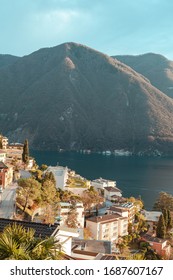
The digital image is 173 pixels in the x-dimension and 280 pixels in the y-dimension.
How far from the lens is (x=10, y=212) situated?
24.7 meters

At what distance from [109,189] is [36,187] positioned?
2312 cm

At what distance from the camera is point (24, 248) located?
18.7ft

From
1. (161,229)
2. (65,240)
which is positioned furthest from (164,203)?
(65,240)

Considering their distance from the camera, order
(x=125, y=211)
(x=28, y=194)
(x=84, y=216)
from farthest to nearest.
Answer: (x=125, y=211)
(x=84, y=216)
(x=28, y=194)

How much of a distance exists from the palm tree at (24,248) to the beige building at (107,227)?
27.0 meters

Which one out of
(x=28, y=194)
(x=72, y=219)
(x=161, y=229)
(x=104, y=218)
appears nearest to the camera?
(x=28, y=194)

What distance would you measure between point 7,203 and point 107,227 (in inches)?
430

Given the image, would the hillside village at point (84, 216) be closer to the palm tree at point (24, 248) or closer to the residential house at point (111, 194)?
the residential house at point (111, 194)

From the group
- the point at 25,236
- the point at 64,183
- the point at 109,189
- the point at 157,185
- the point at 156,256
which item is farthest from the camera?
the point at 157,185

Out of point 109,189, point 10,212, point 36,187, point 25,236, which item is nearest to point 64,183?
point 109,189

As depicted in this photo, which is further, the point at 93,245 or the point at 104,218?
the point at 104,218

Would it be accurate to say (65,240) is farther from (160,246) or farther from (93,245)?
(160,246)

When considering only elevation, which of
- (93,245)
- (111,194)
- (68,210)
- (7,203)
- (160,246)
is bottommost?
(160,246)
